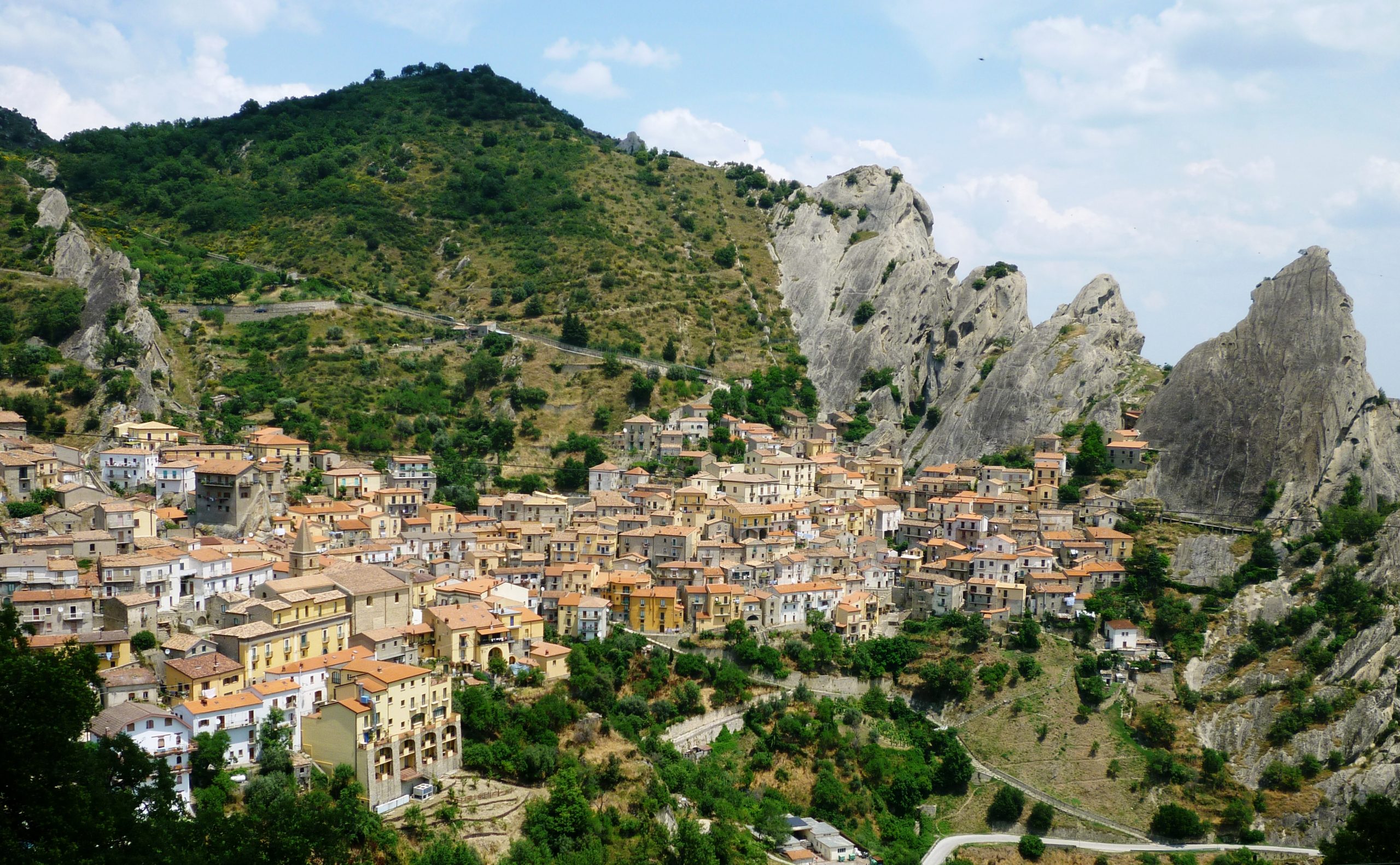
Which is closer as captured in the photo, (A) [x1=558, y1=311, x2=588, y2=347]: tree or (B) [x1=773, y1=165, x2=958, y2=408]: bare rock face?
(A) [x1=558, y1=311, x2=588, y2=347]: tree

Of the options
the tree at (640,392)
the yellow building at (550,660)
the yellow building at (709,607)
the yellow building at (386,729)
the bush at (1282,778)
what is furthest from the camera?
the tree at (640,392)

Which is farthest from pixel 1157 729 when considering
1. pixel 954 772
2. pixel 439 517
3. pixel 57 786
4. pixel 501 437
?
pixel 57 786

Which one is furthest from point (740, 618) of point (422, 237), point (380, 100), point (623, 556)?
point (380, 100)

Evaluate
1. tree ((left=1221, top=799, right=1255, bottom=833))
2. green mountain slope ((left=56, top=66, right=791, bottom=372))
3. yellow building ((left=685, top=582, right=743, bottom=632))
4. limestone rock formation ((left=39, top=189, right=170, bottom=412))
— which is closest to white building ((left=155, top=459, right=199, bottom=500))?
limestone rock formation ((left=39, top=189, right=170, bottom=412))

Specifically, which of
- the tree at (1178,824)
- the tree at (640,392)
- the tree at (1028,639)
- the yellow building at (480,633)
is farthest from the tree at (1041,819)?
the tree at (640,392)

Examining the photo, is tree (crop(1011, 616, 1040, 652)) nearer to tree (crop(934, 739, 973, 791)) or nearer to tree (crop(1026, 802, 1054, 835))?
tree (crop(934, 739, 973, 791))

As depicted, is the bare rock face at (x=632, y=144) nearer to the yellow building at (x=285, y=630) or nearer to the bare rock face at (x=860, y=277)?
the bare rock face at (x=860, y=277)

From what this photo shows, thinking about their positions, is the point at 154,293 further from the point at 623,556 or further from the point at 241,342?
the point at 623,556
